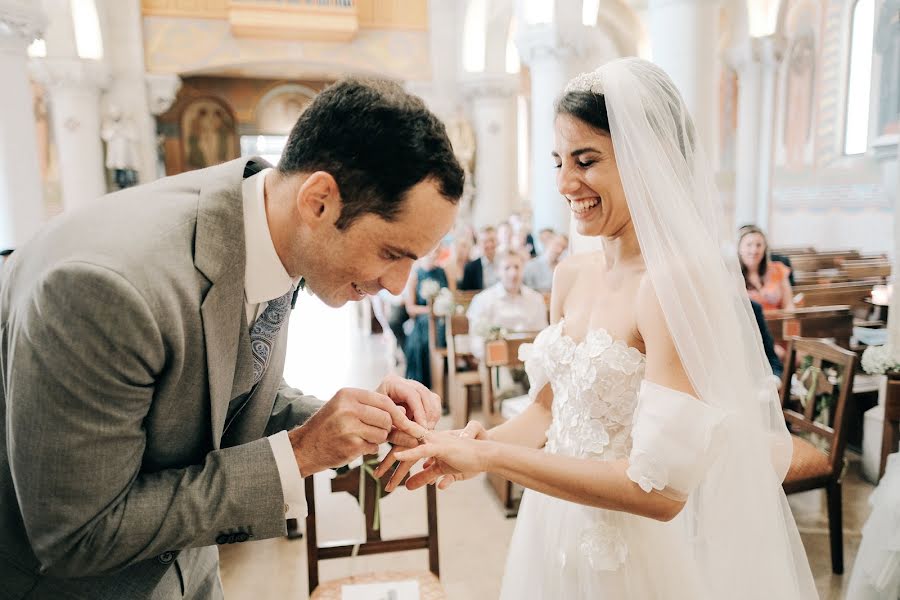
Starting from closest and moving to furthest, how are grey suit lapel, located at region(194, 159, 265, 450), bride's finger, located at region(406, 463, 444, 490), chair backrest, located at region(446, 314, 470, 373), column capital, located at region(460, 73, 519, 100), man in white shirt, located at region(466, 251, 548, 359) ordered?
grey suit lapel, located at region(194, 159, 265, 450) → bride's finger, located at region(406, 463, 444, 490) → chair backrest, located at region(446, 314, 470, 373) → man in white shirt, located at region(466, 251, 548, 359) → column capital, located at region(460, 73, 519, 100)

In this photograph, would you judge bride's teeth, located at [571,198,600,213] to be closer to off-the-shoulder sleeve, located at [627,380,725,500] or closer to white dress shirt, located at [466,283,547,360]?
off-the-shoulder sleeve, located at [627,380,725,500]

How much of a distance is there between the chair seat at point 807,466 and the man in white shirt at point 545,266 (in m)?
Answer: 4.67

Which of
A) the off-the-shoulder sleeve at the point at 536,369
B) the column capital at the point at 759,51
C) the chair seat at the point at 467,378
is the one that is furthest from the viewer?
the column capital at the point at 759,51

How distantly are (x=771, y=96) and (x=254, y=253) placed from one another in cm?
1204

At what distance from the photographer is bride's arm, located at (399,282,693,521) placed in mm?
1420

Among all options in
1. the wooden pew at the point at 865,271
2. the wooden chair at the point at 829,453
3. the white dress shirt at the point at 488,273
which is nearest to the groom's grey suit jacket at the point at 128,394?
the wooden chair at the point at 829,453

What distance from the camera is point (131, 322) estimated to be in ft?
2.92

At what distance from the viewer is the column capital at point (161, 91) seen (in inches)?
510

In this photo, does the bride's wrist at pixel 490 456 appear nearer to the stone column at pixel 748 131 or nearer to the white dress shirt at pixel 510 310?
the white dress shirt at pixel 510 310

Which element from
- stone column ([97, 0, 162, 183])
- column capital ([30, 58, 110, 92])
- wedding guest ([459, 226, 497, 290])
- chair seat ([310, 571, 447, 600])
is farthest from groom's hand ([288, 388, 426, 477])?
stone column ([97, 0, 162, 183])

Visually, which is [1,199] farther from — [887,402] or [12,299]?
[887,402]

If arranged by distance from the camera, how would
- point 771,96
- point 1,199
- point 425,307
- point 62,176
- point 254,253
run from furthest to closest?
point 62,176, point 771,96, point 425,307, point 1,199, point 254,253

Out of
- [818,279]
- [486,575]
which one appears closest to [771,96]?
[818,279]

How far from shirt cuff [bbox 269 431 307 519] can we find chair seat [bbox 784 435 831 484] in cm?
282
